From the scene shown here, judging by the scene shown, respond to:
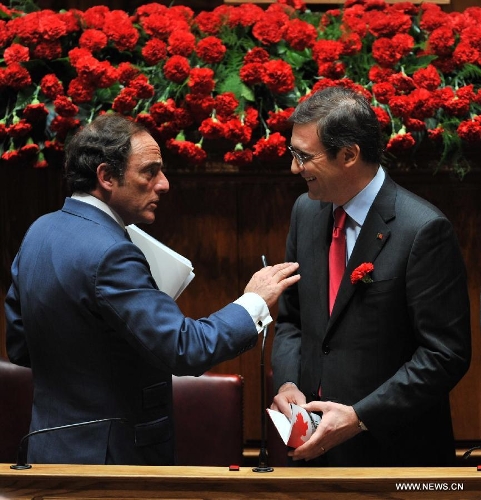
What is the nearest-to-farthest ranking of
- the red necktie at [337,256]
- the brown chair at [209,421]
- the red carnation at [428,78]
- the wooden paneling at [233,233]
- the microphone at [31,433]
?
the microphone at [31,433] < the red necktie at [337,256] < the brown chair at [209,421] < the red carnation at [428,78] < the wooden paneling at [233,233]

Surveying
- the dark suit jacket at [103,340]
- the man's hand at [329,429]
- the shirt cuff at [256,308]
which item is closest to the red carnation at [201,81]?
the dark suit jacket at [103,340]

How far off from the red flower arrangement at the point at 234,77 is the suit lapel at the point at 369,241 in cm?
72

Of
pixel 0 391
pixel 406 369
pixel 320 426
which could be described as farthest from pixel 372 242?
pixel 0 391

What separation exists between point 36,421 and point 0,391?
79 cm

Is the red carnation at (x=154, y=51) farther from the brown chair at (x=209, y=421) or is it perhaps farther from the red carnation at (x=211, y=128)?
the brown chair at (x=209, y=421)

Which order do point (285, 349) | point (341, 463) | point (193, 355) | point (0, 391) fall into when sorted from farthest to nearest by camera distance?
point (0, 391) < point (285, 349) < point (341, 463) < point (193, 355)

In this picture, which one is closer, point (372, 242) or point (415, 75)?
point (372, 242)

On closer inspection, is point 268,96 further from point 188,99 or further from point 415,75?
point 415,75

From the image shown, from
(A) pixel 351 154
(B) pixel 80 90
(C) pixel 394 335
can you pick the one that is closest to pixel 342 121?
(A) pixel 351 154

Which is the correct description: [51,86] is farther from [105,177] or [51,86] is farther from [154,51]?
[105,177]

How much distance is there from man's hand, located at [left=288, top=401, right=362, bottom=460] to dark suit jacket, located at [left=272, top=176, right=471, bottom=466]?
0.04 metres

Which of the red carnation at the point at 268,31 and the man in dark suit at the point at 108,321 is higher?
the red carnation at the point at 268,31

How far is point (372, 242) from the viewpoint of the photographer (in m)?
2.44

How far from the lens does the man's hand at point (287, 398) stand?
247 centimetres
